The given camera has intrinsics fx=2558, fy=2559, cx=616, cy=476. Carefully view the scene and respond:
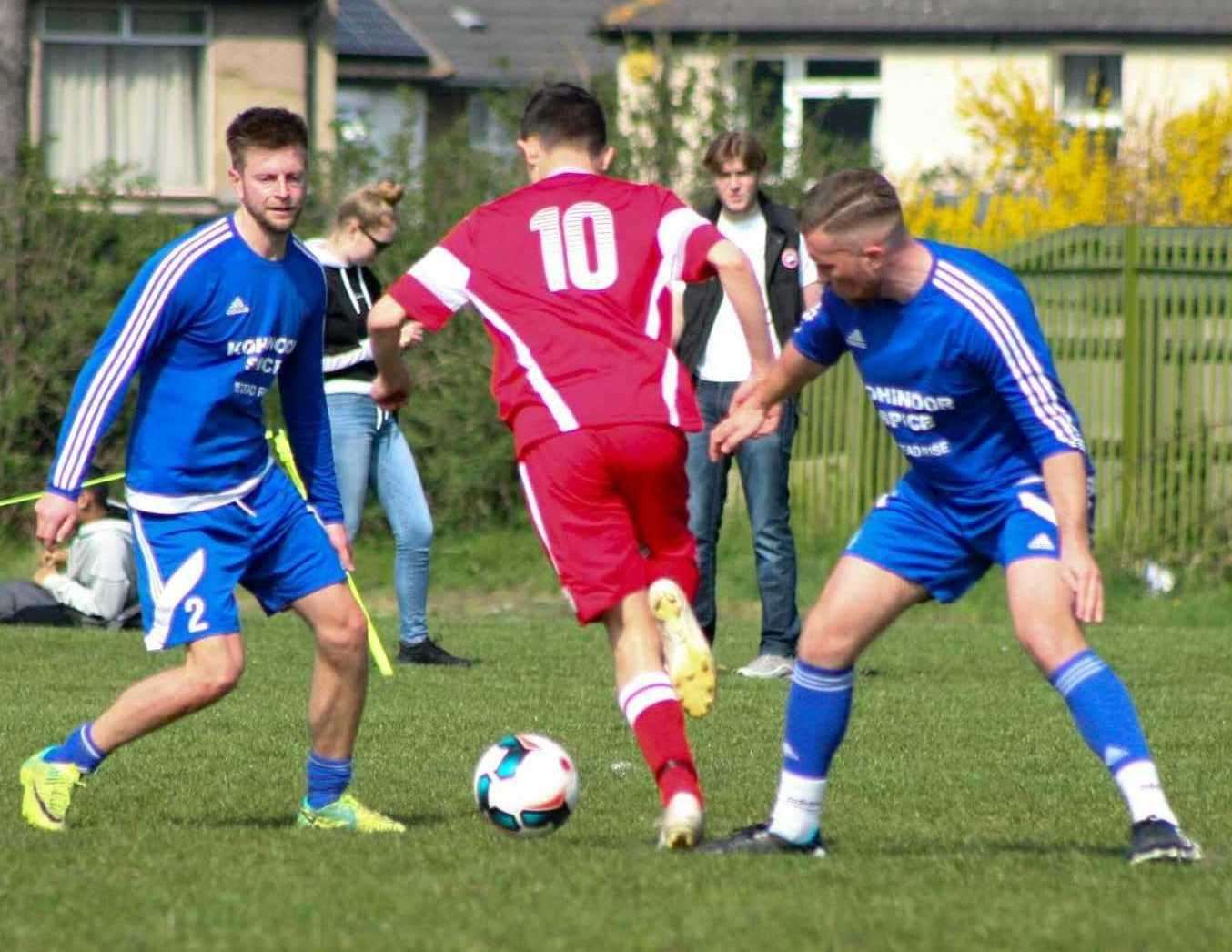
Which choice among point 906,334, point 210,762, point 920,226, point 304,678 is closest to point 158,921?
point 906,334

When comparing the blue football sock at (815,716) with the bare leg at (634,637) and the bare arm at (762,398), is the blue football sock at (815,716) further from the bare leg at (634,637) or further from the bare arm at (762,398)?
the bare arm at (762,398)

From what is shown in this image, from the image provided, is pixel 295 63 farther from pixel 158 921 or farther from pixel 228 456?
pixel 158 921

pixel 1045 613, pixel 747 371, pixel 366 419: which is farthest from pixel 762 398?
pixel 366 419

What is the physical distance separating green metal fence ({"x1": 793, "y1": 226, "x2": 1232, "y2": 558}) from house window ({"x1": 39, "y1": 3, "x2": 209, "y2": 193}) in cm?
1336

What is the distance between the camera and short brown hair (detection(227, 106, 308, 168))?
23.1 ft

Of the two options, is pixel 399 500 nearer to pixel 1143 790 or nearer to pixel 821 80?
pixel 1143 790

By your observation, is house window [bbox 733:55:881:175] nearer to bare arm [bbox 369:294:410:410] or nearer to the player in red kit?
bare arm [bbox 369:294:410:410]

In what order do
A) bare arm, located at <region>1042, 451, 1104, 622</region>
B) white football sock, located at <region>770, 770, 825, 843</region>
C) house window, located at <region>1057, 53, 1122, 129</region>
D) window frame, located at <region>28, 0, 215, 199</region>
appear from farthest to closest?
house window, located at <region>1057, 53, 1122, 129</region> < window frame, located at <region>28, 0, 215, 199</region> < white football sock, located at <region>770, 770, 825, 843</region> < bare arm, located at <region>1042, 451, 1104, 622</region>

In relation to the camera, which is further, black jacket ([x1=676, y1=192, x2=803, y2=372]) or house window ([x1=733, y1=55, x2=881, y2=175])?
house window ([x1=733, y1=55, x2=881, y2=175])

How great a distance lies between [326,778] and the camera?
7.34 meters

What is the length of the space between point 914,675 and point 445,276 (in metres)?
5.43

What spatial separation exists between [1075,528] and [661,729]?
1222 mm

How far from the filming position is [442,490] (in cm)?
1791

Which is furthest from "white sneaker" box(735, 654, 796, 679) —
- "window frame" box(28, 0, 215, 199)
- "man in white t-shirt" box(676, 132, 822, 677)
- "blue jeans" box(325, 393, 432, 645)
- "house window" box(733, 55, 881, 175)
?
"house window" box(733, 55, 881, 175)
